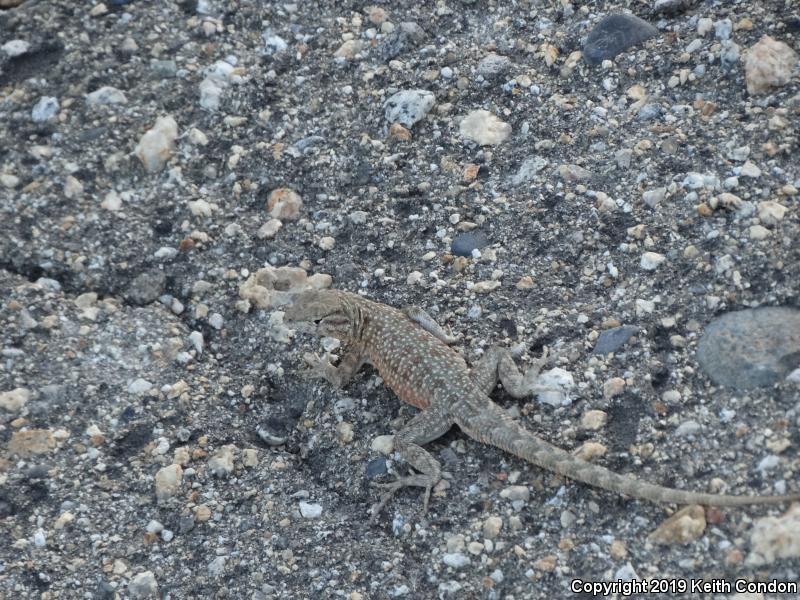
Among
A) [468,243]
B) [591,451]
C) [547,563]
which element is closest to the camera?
[547,563]

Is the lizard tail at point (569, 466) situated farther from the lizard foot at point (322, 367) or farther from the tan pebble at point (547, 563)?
the lizard foot at point (322, 367)

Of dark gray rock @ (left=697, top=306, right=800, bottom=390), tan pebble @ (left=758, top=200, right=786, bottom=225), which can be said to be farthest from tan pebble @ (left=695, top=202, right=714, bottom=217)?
dark gray rock @ (left=697, top=306, right=800, bottom=390)

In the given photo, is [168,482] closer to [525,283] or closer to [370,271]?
[370,271]

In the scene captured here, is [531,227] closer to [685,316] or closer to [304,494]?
[685,316]

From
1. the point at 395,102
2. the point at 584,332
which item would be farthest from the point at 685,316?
the point at 395,102

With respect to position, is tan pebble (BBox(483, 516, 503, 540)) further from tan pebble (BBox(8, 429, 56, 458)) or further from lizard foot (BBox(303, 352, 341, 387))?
tan pebble (BBox(8, 429, 56, 458))

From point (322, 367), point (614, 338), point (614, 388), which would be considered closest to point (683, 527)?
point (614, 388)

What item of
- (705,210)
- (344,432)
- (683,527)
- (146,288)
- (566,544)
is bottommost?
(344,432)

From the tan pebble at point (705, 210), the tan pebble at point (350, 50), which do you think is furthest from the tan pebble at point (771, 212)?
the tan pebble at point (350, 50)
